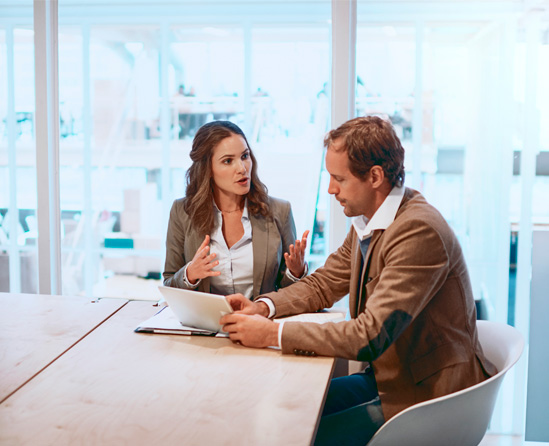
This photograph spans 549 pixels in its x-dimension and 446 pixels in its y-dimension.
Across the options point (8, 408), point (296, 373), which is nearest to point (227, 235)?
point (296, 373)

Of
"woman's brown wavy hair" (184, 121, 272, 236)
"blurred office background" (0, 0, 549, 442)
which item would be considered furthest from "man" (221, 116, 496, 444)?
"blurred office background" (0, 0, 549, 442)

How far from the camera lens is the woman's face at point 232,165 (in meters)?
2.68

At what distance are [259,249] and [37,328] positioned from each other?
926mm

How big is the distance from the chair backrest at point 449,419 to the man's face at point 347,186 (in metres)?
0.60

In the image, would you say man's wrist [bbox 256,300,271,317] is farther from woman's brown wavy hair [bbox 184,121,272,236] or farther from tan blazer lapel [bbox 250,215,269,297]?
woman's brown wavy hair [bbox 184,121,272,236]

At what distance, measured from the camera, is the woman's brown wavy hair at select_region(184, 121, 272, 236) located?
8.93ft

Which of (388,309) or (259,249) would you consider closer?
(388,309)

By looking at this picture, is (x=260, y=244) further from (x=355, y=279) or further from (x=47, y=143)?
(x=47, y=143)

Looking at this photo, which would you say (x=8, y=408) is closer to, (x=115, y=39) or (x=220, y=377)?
(x=220, y=377)

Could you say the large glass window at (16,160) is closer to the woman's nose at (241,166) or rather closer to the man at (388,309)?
the woman's nose at (241,166)

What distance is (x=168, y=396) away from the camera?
1.58 meters

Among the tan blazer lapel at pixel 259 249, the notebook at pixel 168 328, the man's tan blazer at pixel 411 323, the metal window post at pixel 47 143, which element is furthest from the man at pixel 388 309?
the metal window post at pixel 47 143

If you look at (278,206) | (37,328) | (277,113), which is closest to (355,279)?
(278,206)

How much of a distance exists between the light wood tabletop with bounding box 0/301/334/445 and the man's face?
0.49 meters
